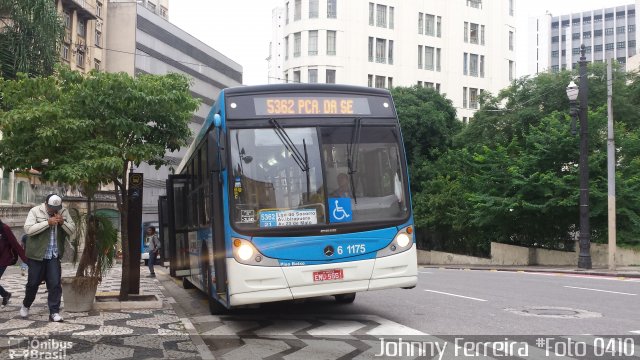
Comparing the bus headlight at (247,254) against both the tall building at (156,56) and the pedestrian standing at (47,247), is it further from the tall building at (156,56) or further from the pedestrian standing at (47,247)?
the tall building at (156,56)

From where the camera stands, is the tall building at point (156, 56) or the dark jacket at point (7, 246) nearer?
the dark jacket at point (7, 246)

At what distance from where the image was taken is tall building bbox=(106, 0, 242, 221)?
63625mm

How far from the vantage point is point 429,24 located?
6606 centimetres

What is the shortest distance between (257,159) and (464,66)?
6014cm

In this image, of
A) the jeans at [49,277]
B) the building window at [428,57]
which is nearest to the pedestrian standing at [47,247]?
the jeans at [49,277]

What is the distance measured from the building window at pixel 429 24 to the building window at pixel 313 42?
10998 mm

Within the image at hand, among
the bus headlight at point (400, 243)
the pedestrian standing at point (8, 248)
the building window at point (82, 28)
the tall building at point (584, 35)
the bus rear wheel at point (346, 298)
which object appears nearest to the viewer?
the bus headlight at point (400, 243)

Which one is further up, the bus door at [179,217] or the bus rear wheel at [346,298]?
the bus door at [179,217]

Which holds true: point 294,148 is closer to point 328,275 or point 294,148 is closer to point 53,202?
point 328,275

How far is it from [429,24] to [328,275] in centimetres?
5980

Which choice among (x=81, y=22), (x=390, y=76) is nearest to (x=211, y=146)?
(x=81, y=22)

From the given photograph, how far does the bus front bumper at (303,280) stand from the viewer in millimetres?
8984

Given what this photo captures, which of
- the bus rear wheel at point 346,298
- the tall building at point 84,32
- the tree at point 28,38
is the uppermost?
the tall building at point 84,32

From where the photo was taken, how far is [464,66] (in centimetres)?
6675
